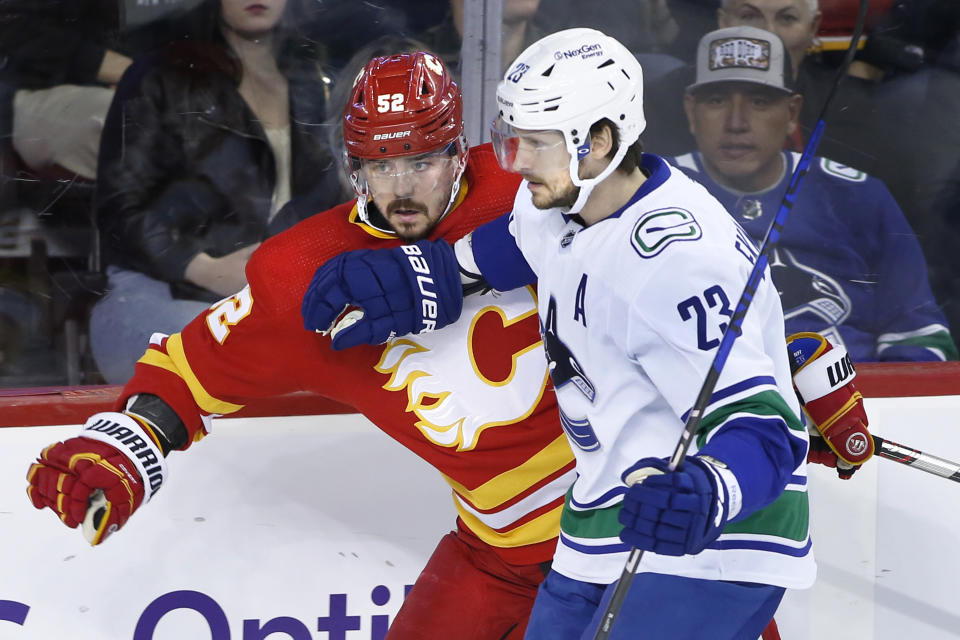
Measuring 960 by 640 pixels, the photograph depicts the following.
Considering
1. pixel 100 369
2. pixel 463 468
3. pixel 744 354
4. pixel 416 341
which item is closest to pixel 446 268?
pixel 416 341

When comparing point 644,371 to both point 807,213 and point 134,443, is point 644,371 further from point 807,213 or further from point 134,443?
point 807,213

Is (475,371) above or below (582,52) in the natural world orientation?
below

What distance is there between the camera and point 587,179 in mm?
1595

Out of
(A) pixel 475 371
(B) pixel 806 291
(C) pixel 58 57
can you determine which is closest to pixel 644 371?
(A) pixel 475 371

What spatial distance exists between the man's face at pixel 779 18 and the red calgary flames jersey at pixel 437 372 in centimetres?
97

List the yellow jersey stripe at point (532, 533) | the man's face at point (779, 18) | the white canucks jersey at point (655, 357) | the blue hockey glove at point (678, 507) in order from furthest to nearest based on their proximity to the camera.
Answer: the man's face at point (779, 18)
the yellow jersey stripe at point (532, 533)
the white canucks jersey at point (655, 357)
the blue hockey glove at point (678, 507)

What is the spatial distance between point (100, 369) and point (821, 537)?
1640mm

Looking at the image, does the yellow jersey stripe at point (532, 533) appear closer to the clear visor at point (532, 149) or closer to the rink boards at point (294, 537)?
the rink boards at point (294, 537)

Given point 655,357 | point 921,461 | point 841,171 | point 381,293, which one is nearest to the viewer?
point 655,357

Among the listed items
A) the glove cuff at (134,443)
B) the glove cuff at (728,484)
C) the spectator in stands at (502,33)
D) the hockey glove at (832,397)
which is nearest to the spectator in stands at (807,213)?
the spectator in stands at (502,33)

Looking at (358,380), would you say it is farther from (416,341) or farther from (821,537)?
(821,537)

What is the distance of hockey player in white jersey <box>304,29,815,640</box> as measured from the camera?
141 cm

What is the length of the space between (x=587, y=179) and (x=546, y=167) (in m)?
0.06

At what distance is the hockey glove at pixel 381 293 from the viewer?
1921 millimetres
